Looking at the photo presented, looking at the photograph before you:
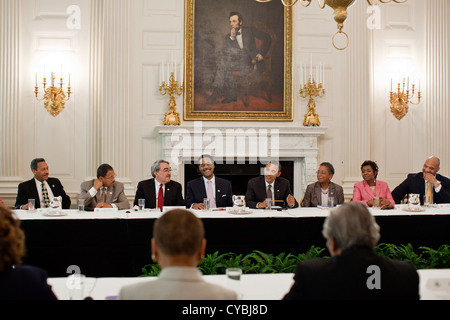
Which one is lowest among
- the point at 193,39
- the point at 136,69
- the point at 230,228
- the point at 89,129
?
the point at 230,228

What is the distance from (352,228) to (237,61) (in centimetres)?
565

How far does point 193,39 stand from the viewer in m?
6.98

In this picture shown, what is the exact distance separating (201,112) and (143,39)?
1418mm

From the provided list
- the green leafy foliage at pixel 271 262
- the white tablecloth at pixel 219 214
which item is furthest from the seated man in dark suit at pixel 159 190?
the green leafy foliage at pixel 271 262

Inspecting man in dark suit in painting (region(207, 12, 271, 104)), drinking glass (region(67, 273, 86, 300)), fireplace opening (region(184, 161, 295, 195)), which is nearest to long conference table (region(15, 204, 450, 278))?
drinking glass (region(67, 273, 86, 300))

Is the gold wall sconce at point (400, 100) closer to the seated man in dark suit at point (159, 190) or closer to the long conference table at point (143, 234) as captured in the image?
the long conference table at point (143, 234)

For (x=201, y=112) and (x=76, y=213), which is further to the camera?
(x=201, y=112)

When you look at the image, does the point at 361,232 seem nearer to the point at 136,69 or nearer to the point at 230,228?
the point at 230,228

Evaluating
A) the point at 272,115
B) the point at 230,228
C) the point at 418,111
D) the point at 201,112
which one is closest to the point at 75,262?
the point at 230,228

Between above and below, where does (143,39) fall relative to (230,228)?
above

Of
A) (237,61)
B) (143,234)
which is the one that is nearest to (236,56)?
(237,61)

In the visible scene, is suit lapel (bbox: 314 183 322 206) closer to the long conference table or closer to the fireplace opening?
the long conference table

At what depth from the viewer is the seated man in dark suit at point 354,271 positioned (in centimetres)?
163

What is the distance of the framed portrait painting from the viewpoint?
6988mm
